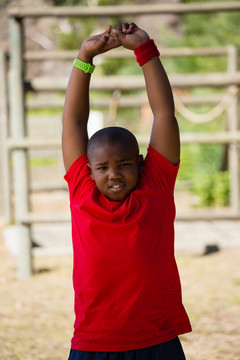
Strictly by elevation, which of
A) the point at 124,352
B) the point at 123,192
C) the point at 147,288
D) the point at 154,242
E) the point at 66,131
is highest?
the point at 66,131

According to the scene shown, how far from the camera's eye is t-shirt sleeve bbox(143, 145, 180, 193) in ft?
6.08

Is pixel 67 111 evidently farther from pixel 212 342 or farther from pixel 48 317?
pixel 48 317

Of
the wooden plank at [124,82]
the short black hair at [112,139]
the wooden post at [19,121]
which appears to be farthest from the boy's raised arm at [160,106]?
the wooden plank at [124,82]

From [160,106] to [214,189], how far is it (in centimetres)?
616

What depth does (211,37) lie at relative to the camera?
38.2 ft

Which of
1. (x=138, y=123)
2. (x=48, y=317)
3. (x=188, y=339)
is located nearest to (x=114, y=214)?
(x=188, y=339)

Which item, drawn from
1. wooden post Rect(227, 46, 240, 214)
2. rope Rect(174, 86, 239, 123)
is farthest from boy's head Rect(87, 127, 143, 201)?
wooden post Rect(227, 46, 240, 214)

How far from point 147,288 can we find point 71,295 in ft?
8.13

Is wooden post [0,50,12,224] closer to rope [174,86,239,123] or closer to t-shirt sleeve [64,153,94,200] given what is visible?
rope [174,86,239,123]

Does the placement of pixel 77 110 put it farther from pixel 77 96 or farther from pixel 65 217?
pixel 65 217

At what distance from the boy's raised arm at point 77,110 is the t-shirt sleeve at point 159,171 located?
0.23 metres

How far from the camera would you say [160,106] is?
191 centimetres

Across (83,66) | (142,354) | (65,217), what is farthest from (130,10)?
(142,354)

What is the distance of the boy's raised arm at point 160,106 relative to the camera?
6.19ft
